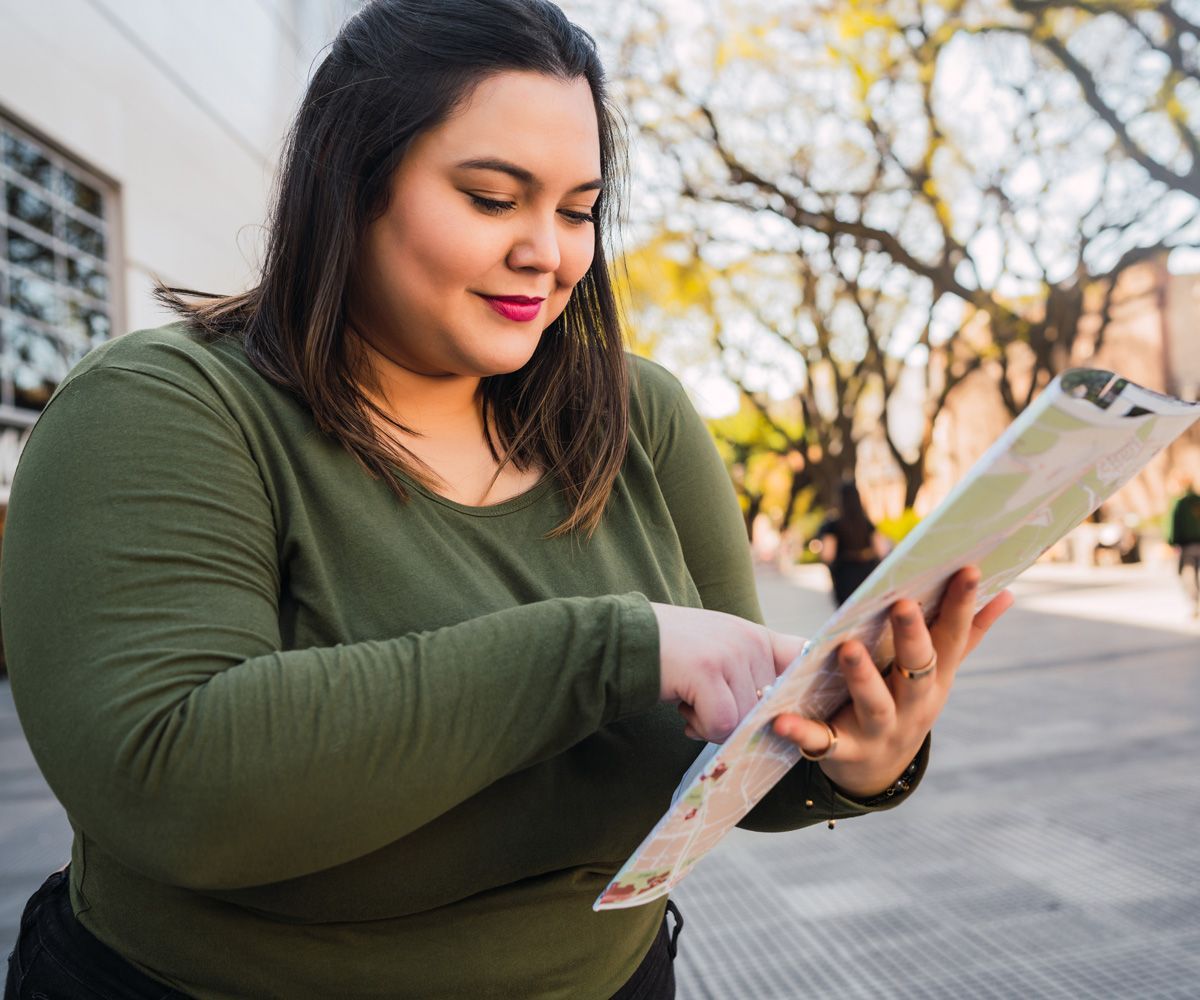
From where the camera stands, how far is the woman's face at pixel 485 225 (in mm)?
1161

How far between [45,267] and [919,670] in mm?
8153

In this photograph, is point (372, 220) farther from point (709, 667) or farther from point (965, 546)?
point (965, 546)

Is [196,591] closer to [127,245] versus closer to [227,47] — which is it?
[127,245]

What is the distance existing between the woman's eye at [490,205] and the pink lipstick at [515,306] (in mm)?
91

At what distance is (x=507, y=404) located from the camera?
1.43 m

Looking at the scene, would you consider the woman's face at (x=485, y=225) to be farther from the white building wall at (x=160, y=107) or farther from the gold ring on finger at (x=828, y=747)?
the white building wall at (x=160, y=107)

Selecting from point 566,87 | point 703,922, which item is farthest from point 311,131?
point 703,922

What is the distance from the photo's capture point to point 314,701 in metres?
0.88

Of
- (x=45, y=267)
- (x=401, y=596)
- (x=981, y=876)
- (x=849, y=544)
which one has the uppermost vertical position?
(x=45, y=267)

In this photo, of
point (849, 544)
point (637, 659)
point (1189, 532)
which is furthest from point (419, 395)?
point (1189, 532)

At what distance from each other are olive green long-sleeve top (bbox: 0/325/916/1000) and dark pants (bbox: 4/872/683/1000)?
2 cm

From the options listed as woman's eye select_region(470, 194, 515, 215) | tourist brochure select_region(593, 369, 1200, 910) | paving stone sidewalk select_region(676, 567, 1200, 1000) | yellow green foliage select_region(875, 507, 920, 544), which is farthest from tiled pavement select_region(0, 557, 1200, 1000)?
yellow green foliage select_region(875, 507, 920, 544)

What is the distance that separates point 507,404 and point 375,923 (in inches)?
25.3

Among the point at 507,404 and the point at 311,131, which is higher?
the point at 311,131
